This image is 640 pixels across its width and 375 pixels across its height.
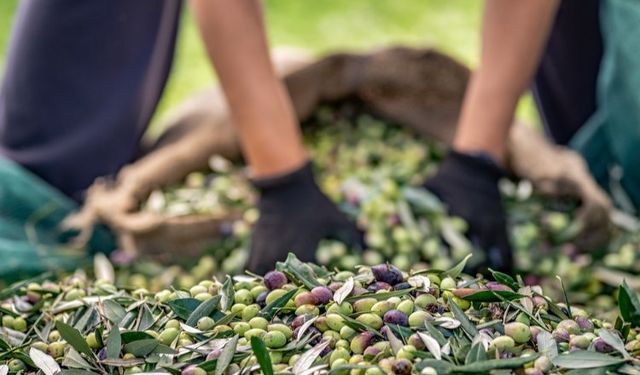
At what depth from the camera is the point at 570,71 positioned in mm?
2920

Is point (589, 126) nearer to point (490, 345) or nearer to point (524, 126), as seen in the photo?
point (524, 126)

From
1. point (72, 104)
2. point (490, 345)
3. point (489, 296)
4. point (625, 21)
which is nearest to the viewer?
point (490, 345)

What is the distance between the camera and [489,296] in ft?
4.03

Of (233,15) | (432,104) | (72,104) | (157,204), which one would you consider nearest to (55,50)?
Result: (72,104)

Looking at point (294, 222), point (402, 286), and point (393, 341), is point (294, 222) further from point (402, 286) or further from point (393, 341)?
point (393, 341)

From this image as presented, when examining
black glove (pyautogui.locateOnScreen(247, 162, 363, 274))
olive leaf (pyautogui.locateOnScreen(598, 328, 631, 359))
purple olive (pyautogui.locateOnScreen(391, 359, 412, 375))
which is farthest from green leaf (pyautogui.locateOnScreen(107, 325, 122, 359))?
black glove (pyautogui.locateOnScreen(247, 162, 363, 274))

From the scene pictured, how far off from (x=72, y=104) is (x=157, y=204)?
0.42 meters

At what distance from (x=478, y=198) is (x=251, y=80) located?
55 centimetres

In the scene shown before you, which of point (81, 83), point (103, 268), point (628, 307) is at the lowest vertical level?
point (103, 268)

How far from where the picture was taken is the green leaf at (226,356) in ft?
3.63

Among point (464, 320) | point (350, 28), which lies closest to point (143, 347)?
point (464, 320)

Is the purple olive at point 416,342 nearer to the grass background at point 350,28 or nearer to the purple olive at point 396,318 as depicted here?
the purple olive at point 396,318

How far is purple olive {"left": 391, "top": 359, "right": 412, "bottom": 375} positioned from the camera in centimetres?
107

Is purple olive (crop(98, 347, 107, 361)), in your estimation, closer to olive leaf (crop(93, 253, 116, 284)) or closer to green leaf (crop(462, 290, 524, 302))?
green leaf (crop(462, 290, 524, 302))
